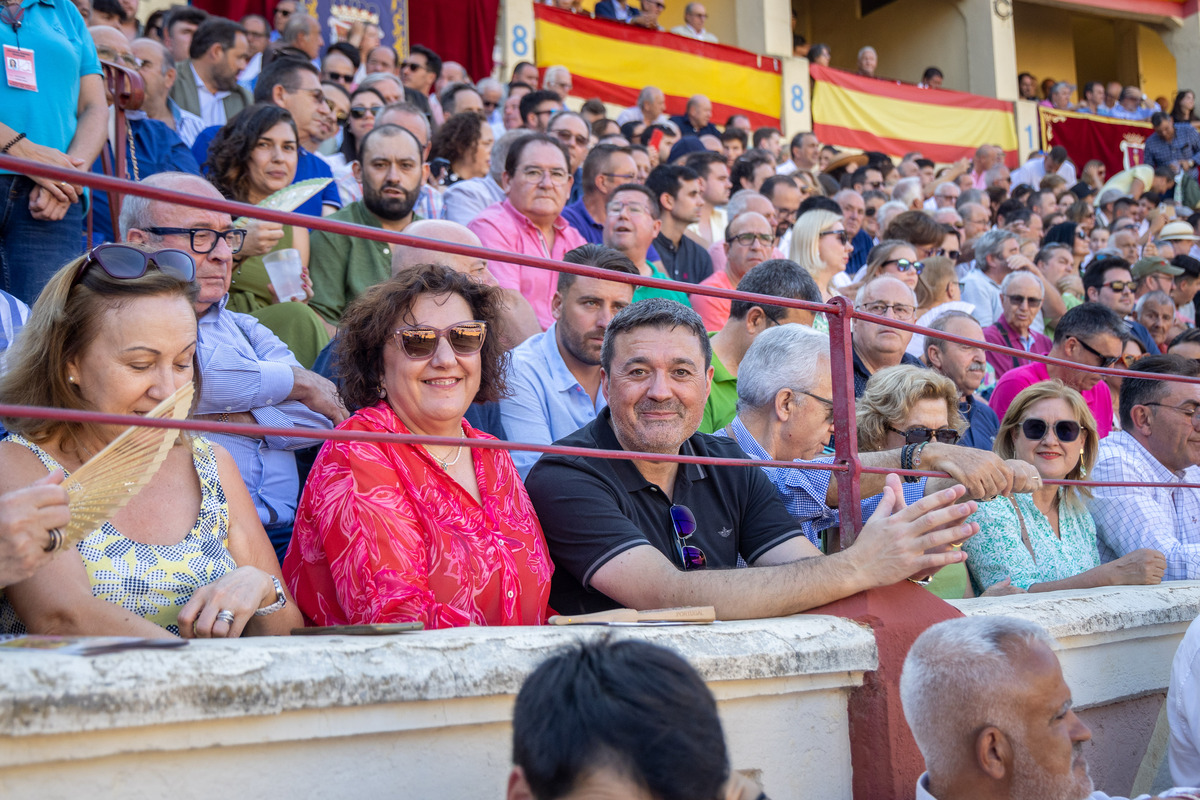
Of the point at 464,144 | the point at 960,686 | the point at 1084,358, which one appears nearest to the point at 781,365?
the point at 960,686

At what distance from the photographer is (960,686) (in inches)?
94.0

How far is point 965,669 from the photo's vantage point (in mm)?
2395

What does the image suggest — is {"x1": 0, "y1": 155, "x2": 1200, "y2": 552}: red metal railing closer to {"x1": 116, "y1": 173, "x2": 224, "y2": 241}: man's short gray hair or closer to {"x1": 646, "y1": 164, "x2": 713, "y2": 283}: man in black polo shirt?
{"x1": 116, "y1": 173, "x2": 224, "y2": 241}: man's short gray hair

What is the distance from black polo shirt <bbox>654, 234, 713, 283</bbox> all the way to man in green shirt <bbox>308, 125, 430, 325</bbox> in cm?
195

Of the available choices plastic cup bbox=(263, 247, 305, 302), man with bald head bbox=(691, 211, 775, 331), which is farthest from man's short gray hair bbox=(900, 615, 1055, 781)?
man with bald head bbox=(691, 211, 775, 331)

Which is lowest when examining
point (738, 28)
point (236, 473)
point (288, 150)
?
point (236, 473)

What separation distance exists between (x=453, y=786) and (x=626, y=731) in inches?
21.9

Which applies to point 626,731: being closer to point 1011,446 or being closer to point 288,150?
point 1011,446

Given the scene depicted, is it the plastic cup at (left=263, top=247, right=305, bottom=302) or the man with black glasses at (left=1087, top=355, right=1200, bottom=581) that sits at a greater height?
the plastic cup at (left=263, top=247, right=305, bottom=302)

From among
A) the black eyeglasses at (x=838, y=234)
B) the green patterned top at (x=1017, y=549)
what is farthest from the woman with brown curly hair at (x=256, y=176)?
the black eyeglasses at (x=838, y=234)

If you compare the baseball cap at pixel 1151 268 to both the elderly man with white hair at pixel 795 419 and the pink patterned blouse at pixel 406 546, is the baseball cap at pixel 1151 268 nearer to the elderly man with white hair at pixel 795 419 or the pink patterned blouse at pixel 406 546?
the elderly man with white hair at pixel 795 419

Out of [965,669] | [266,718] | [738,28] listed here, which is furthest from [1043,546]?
[738,28]

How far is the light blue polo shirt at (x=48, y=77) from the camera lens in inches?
165

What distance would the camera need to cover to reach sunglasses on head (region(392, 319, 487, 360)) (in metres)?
2.79
